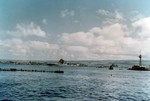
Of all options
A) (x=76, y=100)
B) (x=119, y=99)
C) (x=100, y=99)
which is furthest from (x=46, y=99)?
(x=119, y=99)

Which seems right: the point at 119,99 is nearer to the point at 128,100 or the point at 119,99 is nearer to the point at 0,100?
the point at 128,100

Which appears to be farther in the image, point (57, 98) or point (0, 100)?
point (57, 98)

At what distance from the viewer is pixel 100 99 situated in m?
61.1

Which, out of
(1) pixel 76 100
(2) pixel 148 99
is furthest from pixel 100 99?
(2) pixel 148 99

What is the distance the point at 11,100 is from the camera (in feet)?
182

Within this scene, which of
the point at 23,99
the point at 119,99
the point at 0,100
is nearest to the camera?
the point at 0,100

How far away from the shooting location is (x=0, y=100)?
54.1 metres

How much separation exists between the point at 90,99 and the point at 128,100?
28.4ft

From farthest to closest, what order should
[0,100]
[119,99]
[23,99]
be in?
[119,99] → [23,99] → [0,100]

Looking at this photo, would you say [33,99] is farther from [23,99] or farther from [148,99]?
[148,99]

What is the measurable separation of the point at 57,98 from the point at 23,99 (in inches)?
299

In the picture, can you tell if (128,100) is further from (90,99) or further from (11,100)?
(11,100)

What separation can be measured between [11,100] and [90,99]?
17526 millimetres

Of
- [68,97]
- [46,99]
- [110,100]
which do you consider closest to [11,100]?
[46,99]
